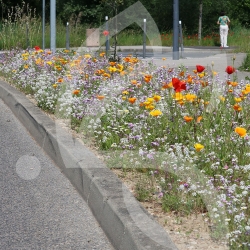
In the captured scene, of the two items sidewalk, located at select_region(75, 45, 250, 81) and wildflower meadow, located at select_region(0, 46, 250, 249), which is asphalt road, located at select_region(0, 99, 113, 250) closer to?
wildflower meadow, located at select_region(0, 46, 250, 249)

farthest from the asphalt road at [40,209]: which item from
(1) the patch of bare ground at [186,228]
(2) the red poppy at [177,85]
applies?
(2) the red poppy at [177,85]

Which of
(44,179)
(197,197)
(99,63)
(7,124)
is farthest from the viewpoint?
(99,63)

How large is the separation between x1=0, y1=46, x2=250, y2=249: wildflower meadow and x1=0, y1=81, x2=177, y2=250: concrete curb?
0.20 m

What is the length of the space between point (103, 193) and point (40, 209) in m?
0.63

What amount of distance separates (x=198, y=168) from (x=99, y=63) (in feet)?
22.4

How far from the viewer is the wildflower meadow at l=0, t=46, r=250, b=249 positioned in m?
4.17

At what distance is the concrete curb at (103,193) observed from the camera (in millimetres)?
3795

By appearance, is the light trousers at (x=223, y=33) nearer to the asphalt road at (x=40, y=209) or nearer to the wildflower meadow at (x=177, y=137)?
the wildflower meadow at (x=177, y=137)

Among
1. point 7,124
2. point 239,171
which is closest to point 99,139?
point 239,171

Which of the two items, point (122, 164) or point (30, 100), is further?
point (30, 100)

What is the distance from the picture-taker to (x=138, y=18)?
44.8 m

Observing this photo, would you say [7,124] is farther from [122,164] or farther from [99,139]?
[122,164]

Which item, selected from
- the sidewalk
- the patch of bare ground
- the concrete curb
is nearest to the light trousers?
the sidewalk

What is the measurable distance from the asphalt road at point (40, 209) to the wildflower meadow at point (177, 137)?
0.46 metres
